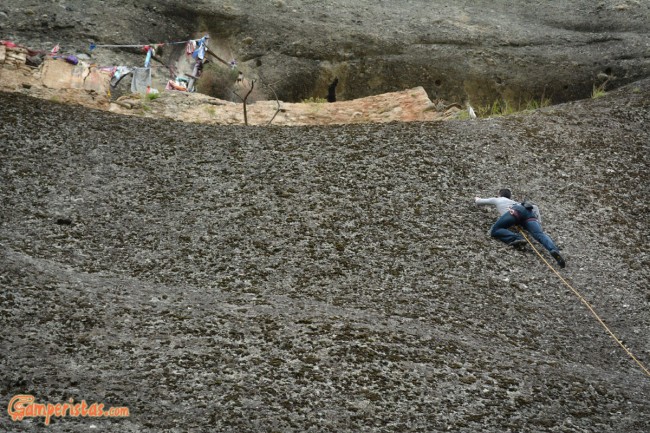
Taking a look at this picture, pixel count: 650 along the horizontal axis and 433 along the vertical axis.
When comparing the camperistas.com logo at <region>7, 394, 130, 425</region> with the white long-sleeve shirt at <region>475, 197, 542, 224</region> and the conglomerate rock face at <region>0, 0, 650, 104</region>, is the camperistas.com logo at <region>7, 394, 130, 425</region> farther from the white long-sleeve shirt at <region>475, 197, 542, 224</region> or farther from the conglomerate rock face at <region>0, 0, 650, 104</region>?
the conglomerate rock face at <region>0, 0, 650, 104</region>

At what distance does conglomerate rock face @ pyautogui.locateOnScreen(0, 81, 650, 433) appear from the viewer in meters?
9.16

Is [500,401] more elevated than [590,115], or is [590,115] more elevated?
[590,115]

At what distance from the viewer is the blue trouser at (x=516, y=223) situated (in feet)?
43.3

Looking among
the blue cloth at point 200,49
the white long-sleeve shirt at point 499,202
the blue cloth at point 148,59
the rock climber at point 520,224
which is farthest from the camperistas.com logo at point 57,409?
the blue cloth at point 200,49

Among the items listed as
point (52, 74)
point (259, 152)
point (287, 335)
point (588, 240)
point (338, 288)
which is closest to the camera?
point (287, 335)

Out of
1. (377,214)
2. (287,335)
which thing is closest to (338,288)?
(287,335)

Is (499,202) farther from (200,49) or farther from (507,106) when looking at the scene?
(200,49)

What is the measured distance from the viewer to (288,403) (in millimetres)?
8984

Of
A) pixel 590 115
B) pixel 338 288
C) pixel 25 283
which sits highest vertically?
pixel 590 115

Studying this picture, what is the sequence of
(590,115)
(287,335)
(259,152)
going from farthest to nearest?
(590,115)
(259,152)
(287,335)

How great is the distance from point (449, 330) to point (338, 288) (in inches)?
67.1

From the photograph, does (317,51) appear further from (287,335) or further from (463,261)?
(287,335)

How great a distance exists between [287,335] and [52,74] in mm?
11830

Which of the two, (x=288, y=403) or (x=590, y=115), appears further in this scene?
(x=590, y=115)
